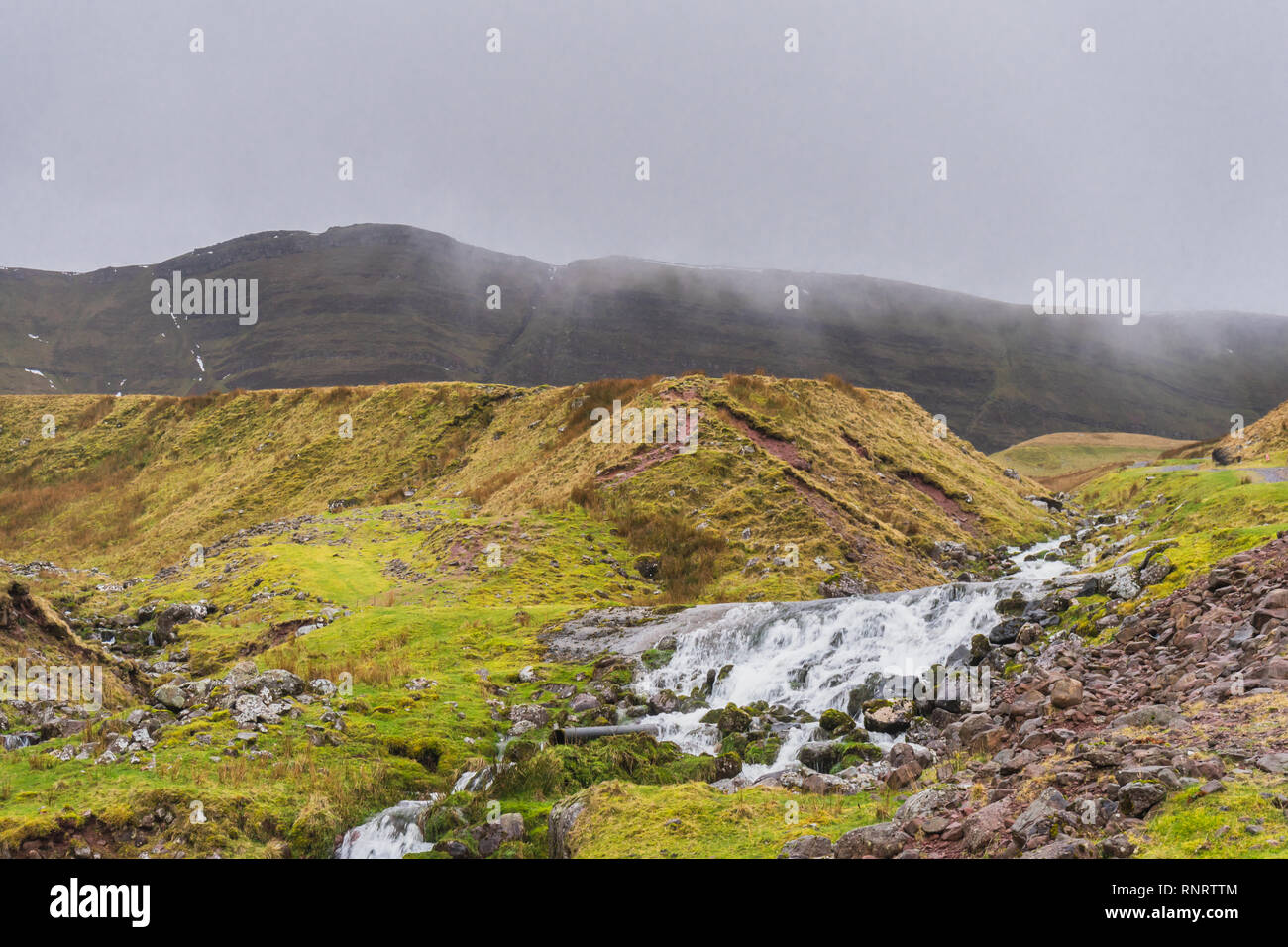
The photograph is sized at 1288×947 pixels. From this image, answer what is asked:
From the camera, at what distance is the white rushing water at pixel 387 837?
16.3 metres

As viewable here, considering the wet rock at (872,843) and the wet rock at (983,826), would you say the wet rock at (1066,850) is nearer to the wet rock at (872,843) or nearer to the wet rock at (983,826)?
the wet rock at (983,826)

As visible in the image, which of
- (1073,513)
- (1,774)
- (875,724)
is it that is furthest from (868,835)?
(1073,513)

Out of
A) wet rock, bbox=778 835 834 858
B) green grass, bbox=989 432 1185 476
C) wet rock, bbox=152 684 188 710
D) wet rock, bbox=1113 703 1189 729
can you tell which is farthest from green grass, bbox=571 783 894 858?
green grass, bbox=989 432 1185 476

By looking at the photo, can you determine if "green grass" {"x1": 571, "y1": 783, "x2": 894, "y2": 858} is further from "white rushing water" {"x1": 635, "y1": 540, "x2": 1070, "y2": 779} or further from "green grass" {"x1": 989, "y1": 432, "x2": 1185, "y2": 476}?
"green grass" {"x1": 989, "y1": 432, "x2": 1185, "y2": 476}

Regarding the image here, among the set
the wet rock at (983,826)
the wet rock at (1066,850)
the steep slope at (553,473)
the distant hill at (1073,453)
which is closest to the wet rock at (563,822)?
the wet rock at (983,826)

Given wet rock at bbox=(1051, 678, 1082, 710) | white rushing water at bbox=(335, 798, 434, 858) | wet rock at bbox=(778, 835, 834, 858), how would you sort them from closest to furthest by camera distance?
wet rock at bbox=(778, 835, 834, 858) → wet rock at bbox=(1051, 678, 1082, 710) → white rushing water at bbox=(335, 798, 434, 858)

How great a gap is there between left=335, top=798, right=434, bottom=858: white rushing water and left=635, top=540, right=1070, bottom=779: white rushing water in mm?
7818

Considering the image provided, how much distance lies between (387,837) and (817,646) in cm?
1542

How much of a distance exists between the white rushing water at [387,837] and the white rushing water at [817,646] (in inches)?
308

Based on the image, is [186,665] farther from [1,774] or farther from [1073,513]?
[1073,513]

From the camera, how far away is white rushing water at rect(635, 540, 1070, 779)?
25094 mm

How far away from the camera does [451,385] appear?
3004 inches

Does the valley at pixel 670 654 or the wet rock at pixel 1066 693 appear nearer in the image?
the valley at pixel 670 654
